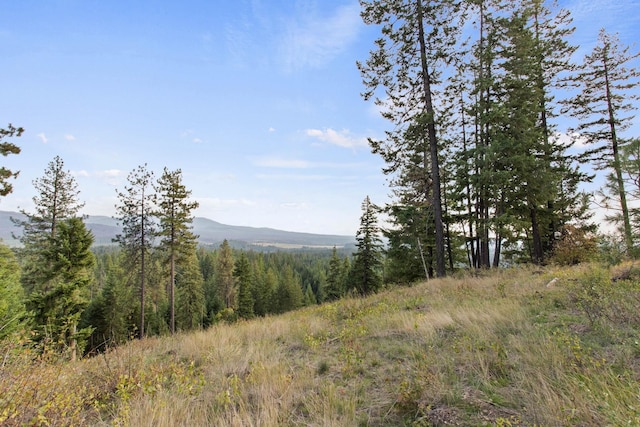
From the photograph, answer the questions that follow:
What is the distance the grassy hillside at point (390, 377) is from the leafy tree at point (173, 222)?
59.8ft

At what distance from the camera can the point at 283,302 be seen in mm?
46000

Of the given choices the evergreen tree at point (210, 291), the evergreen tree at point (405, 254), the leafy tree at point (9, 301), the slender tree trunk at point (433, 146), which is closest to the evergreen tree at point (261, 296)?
the evergreen tree at point (210, 291)

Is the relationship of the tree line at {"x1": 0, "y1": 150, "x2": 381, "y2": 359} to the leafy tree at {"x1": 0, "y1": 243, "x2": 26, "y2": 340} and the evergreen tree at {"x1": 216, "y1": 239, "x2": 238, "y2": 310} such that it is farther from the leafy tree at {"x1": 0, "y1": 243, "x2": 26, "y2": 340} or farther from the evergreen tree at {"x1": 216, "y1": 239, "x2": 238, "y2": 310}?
the evergreen tree at {"x1": 216, "y1": 239, "x2": 238, "y2": 310}

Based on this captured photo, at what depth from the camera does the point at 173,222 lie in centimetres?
2220

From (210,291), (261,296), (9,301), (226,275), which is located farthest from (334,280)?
(210,291)

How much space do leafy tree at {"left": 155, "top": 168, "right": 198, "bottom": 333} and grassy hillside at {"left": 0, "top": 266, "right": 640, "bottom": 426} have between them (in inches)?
717

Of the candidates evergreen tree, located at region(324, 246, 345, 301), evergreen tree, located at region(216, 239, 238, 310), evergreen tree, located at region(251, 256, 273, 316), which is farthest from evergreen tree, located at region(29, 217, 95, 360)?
evergreen tree, located at region(251, 256, 273, 316)

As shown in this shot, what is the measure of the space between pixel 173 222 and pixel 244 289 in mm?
21240

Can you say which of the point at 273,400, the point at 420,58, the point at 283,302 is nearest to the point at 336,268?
the point at 283,302

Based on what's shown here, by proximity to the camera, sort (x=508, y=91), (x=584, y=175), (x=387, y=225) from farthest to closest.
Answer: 1. (x=387, y=225)
2. (x=584, y=175)
3. (x=508, y=91)

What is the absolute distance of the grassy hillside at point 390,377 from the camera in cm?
261

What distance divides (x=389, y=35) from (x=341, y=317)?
1151cm

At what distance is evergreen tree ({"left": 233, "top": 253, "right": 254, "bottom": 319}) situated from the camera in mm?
39031

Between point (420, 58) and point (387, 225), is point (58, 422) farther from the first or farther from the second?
point (387, 225)
